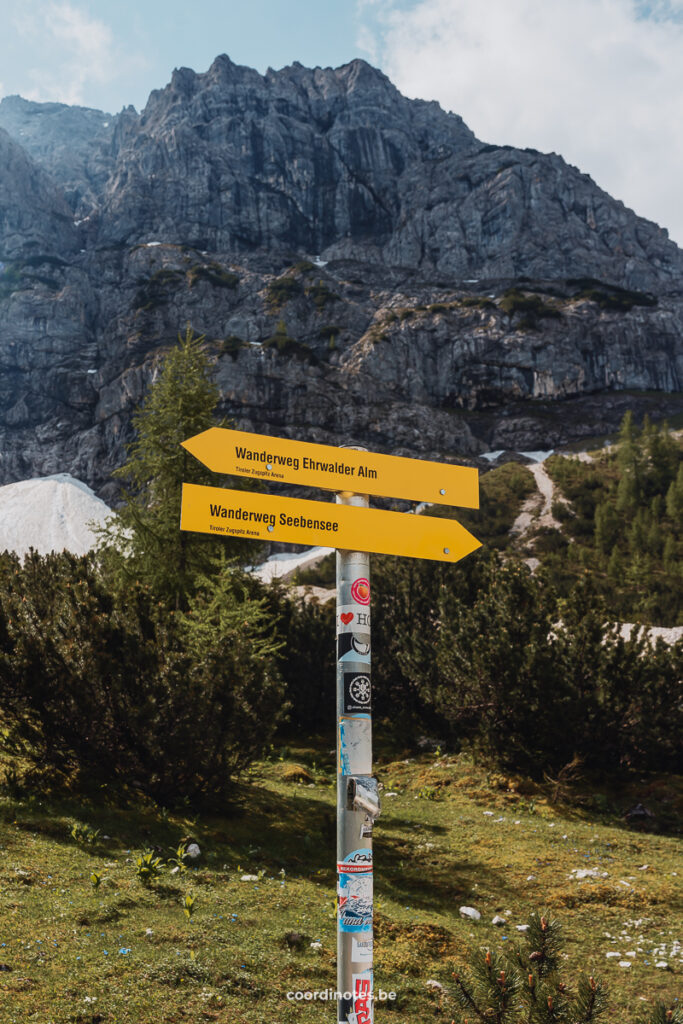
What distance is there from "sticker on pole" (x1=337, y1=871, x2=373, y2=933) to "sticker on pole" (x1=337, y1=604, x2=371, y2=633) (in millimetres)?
1408

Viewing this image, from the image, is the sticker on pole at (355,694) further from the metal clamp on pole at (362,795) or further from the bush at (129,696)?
the bush at (129,696)

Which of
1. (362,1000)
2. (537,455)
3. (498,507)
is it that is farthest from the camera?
(537,455)

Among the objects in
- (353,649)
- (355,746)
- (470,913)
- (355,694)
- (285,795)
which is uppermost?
(353,649)

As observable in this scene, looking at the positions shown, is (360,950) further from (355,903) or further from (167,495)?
(167,495)

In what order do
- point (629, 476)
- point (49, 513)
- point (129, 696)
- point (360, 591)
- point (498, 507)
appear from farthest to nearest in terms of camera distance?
point (49, 513) → point (498, 507) → point (629, 476) → point (129, 696) → point (360, 591)

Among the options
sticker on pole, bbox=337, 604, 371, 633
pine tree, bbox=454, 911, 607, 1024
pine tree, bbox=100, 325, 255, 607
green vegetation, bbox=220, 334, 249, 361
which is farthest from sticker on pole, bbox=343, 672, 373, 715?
green vegetation, bbox=220, 334, 249, 361

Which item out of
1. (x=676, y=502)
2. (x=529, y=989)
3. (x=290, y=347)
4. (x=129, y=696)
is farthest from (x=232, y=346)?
(x=529, y=989)

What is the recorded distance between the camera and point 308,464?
4746mm

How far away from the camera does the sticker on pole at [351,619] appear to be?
14.3ft

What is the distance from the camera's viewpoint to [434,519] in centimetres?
474

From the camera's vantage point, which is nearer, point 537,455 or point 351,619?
point 351,619

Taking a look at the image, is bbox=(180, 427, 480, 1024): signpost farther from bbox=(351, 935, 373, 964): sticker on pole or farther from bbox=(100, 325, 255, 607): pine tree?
bbox=(100, 325, 255, 607): pine tree

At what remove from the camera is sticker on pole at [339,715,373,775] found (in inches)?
163

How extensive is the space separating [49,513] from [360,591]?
157 m
